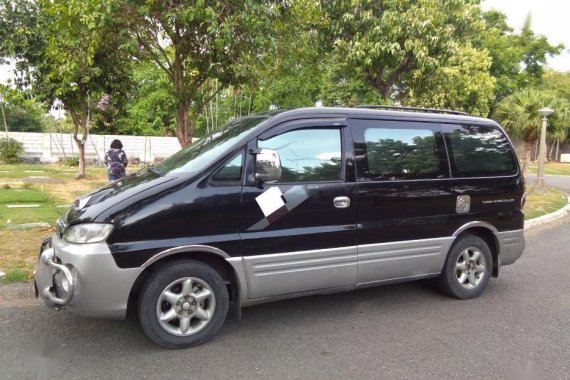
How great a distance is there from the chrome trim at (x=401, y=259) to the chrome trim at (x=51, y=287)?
2463 millimetres

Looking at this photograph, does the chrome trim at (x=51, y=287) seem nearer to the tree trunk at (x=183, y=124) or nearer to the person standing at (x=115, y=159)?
the tree trunk at (x=183, y=124)

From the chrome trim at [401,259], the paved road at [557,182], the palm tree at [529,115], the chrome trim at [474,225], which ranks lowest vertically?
the paved road at [557,182]

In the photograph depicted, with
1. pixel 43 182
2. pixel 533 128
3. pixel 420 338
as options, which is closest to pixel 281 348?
pixel 420 338

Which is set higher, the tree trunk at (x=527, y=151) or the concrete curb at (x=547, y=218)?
the tree trunk at (x=527, y=151)

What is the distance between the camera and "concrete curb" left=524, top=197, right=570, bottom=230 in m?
10.5

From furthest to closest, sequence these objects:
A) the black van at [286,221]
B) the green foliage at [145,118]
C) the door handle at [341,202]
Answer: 1. the green foliage at [145,118]
2. the door handle at [341,202]
3. the black van at [286,221]

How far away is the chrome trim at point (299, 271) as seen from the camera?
406cm

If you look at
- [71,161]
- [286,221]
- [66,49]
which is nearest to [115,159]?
[66,49]

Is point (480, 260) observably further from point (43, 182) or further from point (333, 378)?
point (43, 182)

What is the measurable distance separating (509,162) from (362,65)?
243 inches

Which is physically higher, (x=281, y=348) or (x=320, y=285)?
(x=320, y=285)

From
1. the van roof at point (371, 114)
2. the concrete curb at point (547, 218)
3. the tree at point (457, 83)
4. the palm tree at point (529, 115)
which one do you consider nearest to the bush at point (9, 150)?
the tree at point (457, 83)

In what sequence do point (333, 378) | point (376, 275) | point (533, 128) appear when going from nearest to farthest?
point (333, 378) → point (376, 275) → point (533, 128)

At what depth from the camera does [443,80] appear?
12.0 metres
